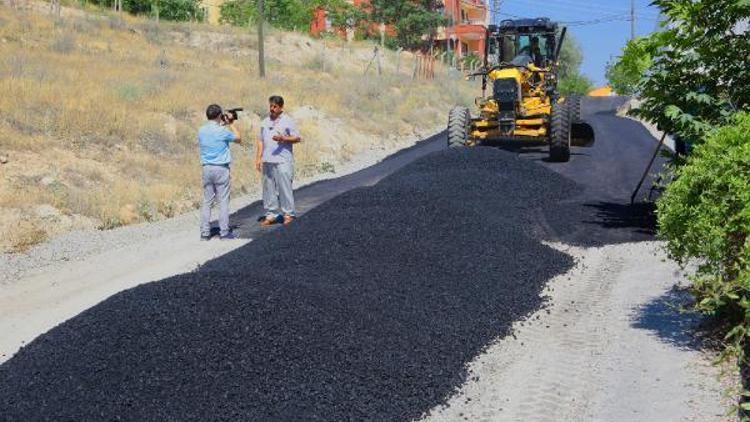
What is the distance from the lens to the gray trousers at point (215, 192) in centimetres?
1109

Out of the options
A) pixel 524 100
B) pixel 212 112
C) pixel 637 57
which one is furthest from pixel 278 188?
pixel 524 100

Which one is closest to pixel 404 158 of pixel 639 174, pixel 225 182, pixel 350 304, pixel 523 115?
pixel 523 115

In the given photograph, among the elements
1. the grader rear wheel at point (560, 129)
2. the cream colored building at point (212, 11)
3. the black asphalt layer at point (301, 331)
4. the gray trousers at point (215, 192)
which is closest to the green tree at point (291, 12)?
the cream colored building at point (212, 11)

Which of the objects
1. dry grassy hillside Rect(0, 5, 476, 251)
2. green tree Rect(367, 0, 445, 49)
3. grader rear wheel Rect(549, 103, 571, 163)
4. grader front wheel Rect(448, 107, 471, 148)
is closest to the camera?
dry grassy hillside Rect(0, 5, 476, 251)

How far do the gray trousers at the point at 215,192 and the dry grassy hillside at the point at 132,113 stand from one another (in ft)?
8.37

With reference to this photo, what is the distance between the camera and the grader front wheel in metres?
19.1

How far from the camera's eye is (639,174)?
1683cm

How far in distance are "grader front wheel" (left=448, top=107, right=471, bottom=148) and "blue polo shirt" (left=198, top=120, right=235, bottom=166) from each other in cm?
878

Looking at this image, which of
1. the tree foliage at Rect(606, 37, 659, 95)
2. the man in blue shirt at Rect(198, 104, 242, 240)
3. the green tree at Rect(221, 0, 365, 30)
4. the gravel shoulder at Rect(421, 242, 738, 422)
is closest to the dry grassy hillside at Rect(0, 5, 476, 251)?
the man in blue shirt at Rect(198, 104, 242, 240)

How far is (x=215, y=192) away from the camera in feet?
37.1

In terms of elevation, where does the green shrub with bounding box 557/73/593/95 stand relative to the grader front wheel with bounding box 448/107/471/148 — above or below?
above

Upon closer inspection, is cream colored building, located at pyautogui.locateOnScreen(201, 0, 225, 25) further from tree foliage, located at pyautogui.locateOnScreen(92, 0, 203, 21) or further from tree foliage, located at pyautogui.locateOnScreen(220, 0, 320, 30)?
tree foliage, located at pyautogui.locateOnScreen(92, 0, 203, 21)

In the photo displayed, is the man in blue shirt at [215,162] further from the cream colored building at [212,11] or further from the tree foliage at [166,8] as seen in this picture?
the cream colored building at [212,11]

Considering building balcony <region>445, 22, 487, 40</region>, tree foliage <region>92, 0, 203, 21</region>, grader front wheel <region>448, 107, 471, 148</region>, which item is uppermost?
building balcony <region>445, 22, 487, 40</region>
